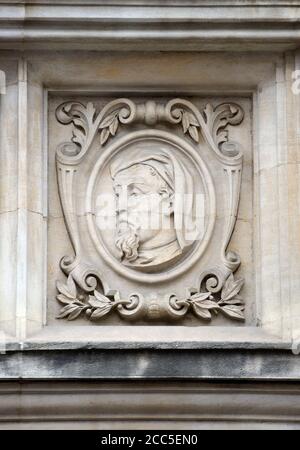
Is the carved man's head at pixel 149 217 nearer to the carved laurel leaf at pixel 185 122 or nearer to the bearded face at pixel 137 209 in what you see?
the bearded face at pixel 137 209

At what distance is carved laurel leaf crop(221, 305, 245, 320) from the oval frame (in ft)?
0.81

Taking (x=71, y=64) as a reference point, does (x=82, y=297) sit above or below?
below

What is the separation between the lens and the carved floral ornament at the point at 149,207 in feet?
37.0

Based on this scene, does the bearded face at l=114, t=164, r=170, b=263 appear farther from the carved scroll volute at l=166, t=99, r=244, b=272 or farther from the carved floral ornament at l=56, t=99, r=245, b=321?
the carved scroll volute at l=166, t=99, r=244, b=272

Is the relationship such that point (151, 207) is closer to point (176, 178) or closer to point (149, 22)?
point (176, 178)

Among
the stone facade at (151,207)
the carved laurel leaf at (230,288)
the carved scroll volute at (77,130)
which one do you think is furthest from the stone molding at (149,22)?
the carved laurel leaf at (230,288)

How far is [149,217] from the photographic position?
37.2 ft

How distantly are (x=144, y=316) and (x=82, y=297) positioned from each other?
285mm

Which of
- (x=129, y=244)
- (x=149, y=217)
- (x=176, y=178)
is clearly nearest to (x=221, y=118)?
(x=176, y=178)

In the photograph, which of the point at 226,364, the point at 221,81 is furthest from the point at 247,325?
the point at 221,81

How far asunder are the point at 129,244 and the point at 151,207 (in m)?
0.20

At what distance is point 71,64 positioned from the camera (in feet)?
37.6

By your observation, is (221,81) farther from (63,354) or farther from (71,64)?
(63,354)

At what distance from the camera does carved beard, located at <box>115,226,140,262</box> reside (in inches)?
444
